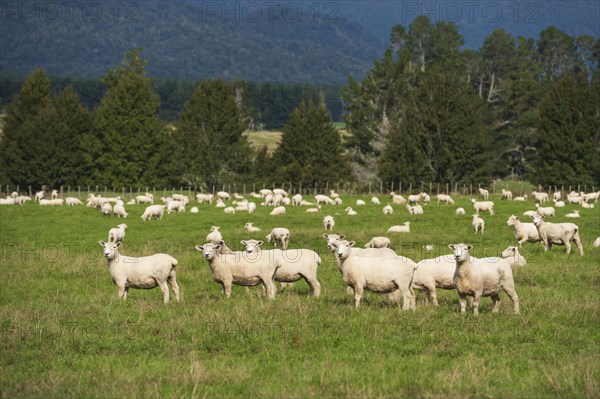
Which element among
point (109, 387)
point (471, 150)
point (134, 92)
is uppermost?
point (134, 92)

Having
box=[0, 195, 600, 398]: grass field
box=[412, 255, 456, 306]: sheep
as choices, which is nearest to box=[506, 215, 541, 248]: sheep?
box=[0, 195, 600, 398]: grass field

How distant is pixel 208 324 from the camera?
16234 millimetres

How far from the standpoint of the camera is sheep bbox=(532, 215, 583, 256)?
30344mm

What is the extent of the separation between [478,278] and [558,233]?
14209mm

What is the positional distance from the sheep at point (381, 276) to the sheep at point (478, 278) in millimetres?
1130

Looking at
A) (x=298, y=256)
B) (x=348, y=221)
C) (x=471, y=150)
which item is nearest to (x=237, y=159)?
(x=471, y=150)

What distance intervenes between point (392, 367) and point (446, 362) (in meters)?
1.08

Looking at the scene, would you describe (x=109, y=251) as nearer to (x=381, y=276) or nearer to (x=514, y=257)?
(x=381, y=276)

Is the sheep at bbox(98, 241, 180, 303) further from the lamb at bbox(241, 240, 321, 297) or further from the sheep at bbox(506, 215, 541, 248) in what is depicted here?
the sheep at bbox(506, 215, 541, 248)

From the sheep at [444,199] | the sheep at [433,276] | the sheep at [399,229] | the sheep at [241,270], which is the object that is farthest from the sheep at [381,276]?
the sheep at [444,199]

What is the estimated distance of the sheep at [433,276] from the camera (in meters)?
19.7

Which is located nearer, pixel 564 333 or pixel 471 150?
pixel 564 333

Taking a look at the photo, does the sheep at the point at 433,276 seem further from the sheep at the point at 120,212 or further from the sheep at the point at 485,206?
the sheep at the point at 120,212

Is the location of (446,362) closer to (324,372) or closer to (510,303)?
(324,372)
